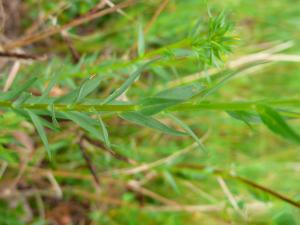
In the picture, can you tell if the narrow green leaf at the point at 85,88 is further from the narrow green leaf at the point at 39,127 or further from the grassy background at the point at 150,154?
the grassy background at the point at 150,154

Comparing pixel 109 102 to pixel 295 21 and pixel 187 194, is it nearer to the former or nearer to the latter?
pixel 187 194

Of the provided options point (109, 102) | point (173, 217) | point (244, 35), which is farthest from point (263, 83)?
point (109, 102)

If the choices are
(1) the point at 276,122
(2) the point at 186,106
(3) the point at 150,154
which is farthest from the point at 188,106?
(3) the point at 150,154

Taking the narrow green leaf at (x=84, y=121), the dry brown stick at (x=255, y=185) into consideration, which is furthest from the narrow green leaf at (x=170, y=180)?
the narrow green leaf at (x=84, y=121)

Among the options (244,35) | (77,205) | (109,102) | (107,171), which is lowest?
(77,205)

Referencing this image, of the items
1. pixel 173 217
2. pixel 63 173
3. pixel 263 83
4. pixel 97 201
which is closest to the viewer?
pixel 63 173

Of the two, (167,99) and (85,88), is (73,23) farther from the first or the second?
(167,99)
